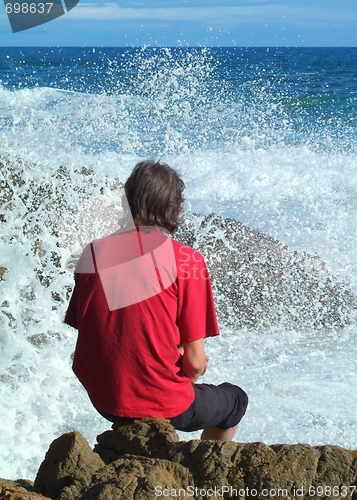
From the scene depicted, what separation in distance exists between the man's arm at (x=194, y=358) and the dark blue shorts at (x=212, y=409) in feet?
0.43

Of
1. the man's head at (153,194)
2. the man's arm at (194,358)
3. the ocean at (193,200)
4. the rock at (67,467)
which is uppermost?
the man's head at (153,194)

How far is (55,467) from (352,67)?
2832 centimetres

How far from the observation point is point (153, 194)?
2.16 metres

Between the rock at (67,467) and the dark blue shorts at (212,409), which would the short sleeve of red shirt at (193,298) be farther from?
the rock at (67,467)

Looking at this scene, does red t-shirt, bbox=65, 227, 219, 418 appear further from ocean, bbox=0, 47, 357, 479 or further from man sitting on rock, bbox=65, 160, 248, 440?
ocean, bbox=0, 47, 357, 479

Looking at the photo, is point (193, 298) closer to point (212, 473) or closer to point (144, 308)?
point (144, 308)

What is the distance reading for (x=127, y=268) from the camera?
2139 mm

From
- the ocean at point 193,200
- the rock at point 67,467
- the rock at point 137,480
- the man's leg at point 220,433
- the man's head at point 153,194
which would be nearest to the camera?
the rock at point 137,480

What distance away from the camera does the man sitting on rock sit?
214cm

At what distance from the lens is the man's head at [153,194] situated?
2.16 meters

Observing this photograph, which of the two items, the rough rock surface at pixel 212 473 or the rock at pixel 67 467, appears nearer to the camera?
the rough rock surface at pixel 212 473

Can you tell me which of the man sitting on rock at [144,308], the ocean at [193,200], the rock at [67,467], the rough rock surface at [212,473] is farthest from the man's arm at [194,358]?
the ocean at [193,200]

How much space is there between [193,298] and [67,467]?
636 millimetres

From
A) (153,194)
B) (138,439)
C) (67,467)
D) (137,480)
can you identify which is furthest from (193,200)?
(137,480)
